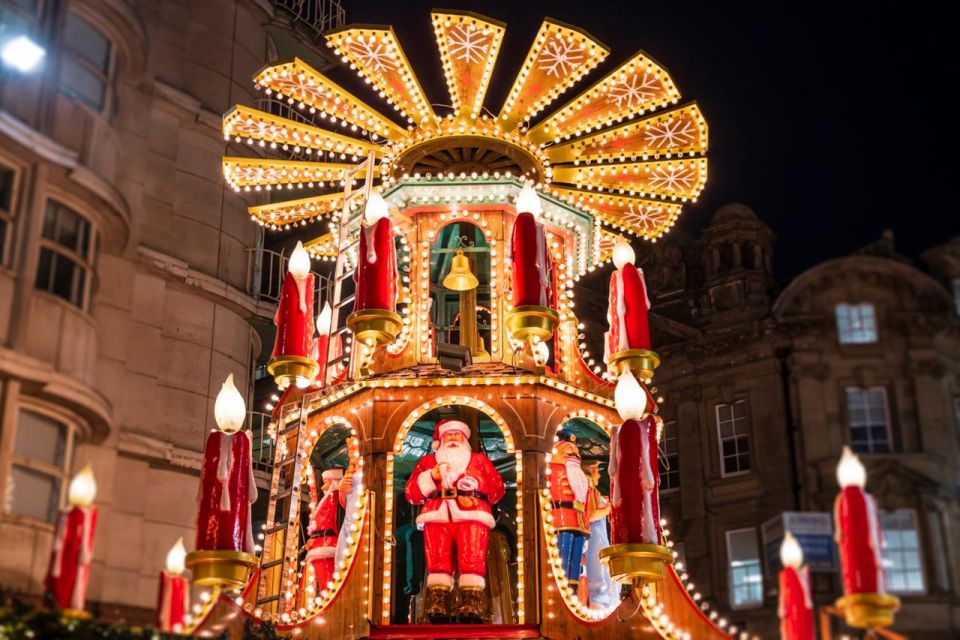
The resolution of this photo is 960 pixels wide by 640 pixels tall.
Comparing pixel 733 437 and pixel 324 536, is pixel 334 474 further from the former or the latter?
pixel 733 437

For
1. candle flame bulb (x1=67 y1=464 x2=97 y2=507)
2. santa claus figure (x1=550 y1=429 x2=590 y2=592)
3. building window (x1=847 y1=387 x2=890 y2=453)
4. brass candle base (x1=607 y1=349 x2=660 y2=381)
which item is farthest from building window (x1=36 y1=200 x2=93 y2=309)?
building window (x1=847 y1=387 x2=890 y2=453)

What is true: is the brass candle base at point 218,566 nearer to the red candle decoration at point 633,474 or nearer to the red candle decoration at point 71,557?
the red candle decoration at point 71,557

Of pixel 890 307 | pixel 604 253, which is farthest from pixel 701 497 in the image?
pixel 604 253

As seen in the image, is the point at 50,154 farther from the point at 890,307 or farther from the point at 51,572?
the point at 890,307

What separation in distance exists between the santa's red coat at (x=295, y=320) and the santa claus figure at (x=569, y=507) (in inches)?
114

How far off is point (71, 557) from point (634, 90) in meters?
7.53

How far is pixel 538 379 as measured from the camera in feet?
34.6

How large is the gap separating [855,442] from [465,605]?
2075 centimetres

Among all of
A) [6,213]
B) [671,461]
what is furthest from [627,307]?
[671,461]

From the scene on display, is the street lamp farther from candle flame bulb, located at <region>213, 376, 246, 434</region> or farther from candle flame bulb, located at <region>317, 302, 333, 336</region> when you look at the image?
candle flame bulb, located at <region>213, 376, 246, 434</region>

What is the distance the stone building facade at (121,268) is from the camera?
594 inches

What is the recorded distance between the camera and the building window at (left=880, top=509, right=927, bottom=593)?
88.9 feet

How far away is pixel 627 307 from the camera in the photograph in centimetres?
994

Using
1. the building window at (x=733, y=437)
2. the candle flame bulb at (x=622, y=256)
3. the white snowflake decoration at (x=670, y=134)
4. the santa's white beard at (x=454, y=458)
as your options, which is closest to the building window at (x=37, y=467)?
the santa's white beard at (x=454, y=458)
